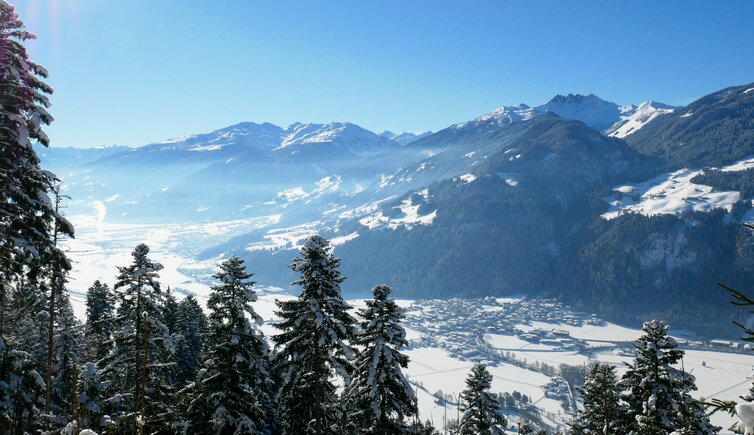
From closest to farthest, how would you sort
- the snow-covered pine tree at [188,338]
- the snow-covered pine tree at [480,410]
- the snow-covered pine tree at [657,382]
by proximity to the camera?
1. the snow-covered pine tree at [657,382]
2. the snow-covered pine tree at [480,410]
3. the snow-covered pine tree at [188,338]

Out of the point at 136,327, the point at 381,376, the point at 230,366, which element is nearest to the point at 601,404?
the point at 381,376

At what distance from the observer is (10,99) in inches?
508

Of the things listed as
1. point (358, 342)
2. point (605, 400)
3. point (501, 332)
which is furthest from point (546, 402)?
point (358, 342)

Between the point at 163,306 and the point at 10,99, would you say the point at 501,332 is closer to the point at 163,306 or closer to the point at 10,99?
the point at 163,306

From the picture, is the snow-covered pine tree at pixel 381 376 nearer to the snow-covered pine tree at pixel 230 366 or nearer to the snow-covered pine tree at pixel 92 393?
the snow-covered pine tree at pixel 230 366

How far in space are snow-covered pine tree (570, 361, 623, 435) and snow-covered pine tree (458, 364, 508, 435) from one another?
6.05m

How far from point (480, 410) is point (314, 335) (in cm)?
1211

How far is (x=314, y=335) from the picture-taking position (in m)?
22.0

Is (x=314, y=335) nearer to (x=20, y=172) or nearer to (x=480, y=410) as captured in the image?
(x=480, y=410)

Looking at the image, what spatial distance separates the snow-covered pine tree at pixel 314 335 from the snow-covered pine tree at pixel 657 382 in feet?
49.8

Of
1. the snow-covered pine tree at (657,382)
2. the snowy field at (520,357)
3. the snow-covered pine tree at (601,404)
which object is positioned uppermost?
the snow-covered pine tree at (657,382)

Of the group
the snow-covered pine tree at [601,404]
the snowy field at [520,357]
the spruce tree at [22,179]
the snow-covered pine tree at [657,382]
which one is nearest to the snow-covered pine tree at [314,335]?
the spruce tree at [22,179]

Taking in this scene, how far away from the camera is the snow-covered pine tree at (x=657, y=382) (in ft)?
74.7

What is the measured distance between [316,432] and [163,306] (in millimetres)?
10757
